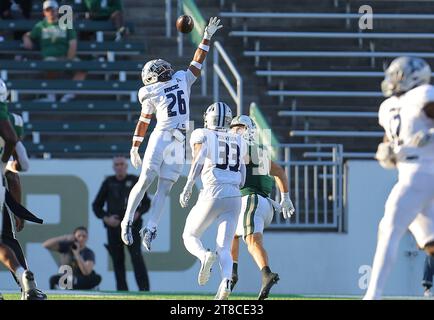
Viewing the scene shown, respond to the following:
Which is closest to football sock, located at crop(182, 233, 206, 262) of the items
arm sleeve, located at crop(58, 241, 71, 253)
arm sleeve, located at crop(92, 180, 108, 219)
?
arm sleeve, located at crop(92, 180, 108, 219)

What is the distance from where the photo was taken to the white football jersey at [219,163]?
1438 cm

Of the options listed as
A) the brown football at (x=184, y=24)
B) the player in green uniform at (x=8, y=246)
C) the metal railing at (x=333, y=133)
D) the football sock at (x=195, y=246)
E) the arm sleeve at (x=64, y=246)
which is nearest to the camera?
the player in green uniform at (x=8, y=246)

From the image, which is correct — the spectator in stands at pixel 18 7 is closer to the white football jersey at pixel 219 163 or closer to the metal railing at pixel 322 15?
the metal railing at pixel 322 15

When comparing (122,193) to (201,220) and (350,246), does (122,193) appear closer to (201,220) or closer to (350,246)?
(350,246)

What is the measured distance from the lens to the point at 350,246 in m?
19.9

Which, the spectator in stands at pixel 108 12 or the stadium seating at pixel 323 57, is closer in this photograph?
the spectator in stands at pixel 108 12

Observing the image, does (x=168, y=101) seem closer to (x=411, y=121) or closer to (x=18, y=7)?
(x=411, y=121)

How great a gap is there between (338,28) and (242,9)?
153cm

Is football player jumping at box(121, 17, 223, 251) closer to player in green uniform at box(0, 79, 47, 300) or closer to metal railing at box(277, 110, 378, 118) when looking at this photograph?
player in green uniform at box(0, 79, 47, 300)

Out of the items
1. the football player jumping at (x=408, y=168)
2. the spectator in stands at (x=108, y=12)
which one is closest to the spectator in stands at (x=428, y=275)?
the spectator in stands at (x=108, y=12)

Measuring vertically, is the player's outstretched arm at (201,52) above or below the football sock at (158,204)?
above

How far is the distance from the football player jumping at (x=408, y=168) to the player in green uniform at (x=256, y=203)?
11.6 ft

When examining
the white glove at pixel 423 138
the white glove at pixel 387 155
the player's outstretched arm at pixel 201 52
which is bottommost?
the white glove at pixel 387 155

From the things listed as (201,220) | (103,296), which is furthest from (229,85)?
(201,220)
